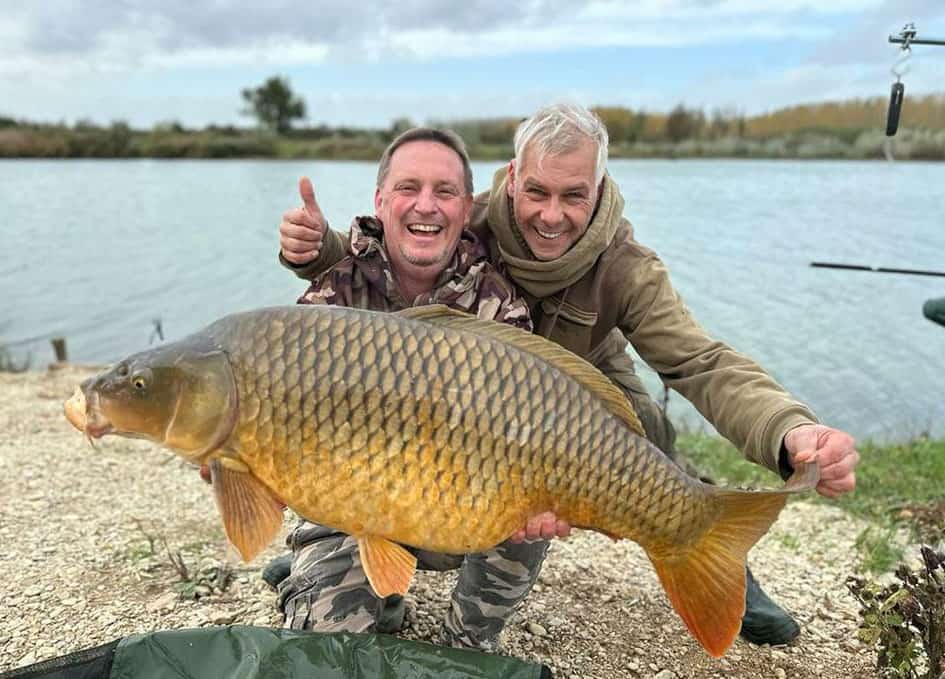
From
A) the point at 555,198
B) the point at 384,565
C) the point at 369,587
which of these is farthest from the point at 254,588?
the point at 555,198

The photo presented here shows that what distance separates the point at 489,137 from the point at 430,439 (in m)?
29.3

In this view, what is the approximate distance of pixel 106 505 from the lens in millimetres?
2986

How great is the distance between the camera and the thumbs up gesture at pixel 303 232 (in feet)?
6.39

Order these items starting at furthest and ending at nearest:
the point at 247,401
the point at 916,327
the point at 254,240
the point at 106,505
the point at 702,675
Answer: the point at 254,240, the point at 916,327, the point at 106,505, the point at 702,675, the point at 247,401

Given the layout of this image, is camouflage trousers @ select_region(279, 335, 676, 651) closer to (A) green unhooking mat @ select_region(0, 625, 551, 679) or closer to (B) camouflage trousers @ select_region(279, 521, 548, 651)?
(B) camouflage trousers @ select_region(279, 521, 548, 651)

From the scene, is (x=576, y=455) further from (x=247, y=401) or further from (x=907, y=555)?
(x=907, y=555)

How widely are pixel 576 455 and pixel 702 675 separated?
32.4 inches

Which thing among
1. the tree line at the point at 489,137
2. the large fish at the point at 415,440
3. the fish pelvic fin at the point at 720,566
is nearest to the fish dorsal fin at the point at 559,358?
the large fish at the point at 415,440

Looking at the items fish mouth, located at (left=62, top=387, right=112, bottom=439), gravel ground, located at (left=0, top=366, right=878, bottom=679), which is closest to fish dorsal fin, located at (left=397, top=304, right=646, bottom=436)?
fish mouth, located at (left=62, top=387, right=112, bottom=439)

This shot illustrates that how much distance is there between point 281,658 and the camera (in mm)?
1586

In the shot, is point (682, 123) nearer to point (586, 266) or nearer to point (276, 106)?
point (276, 106)

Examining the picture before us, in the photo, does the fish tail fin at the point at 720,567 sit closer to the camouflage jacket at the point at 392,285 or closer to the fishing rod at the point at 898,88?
the camouflage jacket at the point at 392,285

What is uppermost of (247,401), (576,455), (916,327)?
(247,401)

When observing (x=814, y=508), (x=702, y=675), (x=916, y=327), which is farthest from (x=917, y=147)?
(x=702, y=675)
